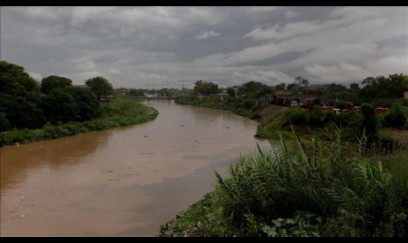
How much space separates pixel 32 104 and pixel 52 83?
11.8 meters

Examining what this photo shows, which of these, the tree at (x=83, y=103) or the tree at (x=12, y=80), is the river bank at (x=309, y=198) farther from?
the tree at (x=83, y=103)

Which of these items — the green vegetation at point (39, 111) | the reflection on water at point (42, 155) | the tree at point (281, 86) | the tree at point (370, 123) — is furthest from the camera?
the tree at point (281, 86)

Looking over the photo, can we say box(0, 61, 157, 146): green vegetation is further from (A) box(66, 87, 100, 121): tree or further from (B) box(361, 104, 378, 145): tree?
(B) box(361, 104, 378, 145): tree

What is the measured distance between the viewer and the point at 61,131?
23.5 m

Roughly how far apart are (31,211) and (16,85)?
52.3 feet

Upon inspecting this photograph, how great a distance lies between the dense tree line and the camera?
2230 centimetres

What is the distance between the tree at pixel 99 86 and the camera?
45.4m

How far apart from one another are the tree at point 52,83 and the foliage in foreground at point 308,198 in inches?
1182

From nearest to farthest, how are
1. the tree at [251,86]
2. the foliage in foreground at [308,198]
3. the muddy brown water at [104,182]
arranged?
the foliage in foreground at [308,198], the muddy brown water at [104,182], the tree at [251,86]

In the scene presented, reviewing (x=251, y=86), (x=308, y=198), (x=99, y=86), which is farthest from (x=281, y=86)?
(x=308, y=198)

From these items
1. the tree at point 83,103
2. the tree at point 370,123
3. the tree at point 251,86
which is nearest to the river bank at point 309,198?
the tree at point 370,123

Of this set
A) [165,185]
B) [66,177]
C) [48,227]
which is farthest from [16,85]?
[48,227]

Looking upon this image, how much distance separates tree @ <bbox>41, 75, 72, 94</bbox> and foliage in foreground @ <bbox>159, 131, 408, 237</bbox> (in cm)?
3004

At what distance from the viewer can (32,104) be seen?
2353 centimetres
